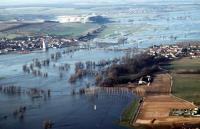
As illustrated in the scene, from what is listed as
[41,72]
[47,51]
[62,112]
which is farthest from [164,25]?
[62,112]

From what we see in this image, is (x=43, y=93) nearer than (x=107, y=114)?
No

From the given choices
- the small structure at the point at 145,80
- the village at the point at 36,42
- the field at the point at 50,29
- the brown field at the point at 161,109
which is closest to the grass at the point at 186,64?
the small structure at the point at 145,80

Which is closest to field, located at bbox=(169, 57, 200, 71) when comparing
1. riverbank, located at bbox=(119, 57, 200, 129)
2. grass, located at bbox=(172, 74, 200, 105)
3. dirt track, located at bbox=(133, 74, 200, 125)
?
riverbank, located at bbox=(119, 57, 200, 129)

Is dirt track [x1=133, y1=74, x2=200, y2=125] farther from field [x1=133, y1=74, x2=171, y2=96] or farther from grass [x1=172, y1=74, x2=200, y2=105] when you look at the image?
grass [x1=172, y1=74, x2=200, y2=105]

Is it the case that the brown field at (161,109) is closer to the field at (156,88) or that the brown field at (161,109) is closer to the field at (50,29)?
the field at (156,88)

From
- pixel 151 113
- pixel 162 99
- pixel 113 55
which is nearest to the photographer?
pixel 151 113

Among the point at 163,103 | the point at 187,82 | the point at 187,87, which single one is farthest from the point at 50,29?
the point at 163,103

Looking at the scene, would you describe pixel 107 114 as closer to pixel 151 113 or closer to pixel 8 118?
pixel 151 113
